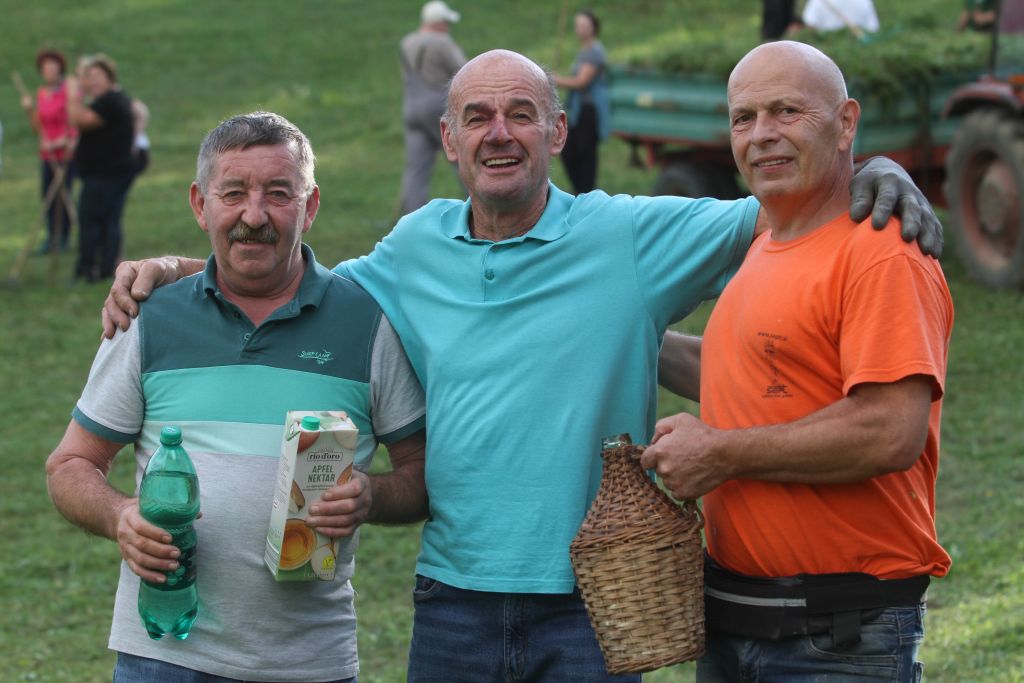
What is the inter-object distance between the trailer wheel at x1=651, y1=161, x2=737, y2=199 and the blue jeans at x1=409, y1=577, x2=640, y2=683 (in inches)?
359

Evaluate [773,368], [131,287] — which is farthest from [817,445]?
[131,287]

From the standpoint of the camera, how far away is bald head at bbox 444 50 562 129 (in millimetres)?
3305

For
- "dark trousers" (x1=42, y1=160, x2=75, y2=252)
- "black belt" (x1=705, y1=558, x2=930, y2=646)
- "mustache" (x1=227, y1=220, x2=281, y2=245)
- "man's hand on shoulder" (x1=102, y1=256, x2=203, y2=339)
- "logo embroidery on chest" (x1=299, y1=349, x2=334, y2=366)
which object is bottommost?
"black belt" (x1=705, y1=558, x2=930, y2=646)

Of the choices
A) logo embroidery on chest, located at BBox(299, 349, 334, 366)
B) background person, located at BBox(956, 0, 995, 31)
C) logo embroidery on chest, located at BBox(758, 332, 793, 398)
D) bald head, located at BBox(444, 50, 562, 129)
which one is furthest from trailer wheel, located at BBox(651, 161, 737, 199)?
logo embroidery on chest, located at BBox(758, 332, 793, 398)

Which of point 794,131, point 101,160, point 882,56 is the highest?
point 882,56

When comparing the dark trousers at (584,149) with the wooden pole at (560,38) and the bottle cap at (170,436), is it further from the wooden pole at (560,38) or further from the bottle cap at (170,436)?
the bottle cap at (170,436)

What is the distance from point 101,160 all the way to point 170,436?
33.1 feet

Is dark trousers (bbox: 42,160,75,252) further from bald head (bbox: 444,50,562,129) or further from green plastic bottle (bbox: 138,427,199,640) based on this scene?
green plastic bottle (bbox: 138,427,199,640)

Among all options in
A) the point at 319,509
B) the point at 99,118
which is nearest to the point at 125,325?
the point at 319,509

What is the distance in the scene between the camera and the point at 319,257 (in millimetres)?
12609

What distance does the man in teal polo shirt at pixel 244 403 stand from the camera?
10.2 ft

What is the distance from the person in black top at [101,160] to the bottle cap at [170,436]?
9.97 metres

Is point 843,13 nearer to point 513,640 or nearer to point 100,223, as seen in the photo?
point 100,223

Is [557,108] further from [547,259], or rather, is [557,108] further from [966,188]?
[966,188]
